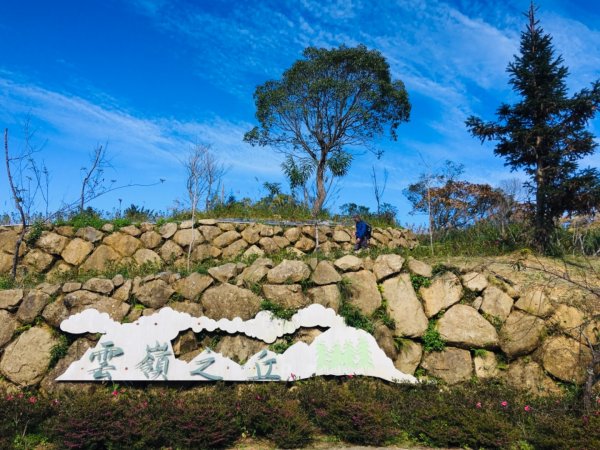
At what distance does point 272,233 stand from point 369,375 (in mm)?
5549

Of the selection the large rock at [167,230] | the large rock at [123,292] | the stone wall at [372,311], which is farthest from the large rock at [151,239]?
the large rock at [123,292]

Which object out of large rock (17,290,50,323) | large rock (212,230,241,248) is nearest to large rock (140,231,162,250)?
large rock (212,230,241,248)

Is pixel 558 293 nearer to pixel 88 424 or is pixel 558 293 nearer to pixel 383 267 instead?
pixel 383 267

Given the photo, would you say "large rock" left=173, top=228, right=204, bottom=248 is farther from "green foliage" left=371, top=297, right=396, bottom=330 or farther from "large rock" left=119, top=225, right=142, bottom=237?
"green foliage" left=371, top=297, right=396, bottom=330

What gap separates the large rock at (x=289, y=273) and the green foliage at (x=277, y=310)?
464mm

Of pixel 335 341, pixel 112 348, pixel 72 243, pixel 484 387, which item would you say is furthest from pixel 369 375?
pixel 72 243

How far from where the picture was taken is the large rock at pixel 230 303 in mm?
7285

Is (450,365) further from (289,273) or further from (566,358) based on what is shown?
(289,273)

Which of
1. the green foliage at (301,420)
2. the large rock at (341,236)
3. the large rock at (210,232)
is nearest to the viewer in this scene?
the green foliage at (301,420)

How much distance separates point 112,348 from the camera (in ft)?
22.7

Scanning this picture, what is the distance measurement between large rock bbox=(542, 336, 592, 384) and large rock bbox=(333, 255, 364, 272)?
316cm

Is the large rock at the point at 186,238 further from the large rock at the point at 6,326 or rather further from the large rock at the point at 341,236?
the large rock at the point at 6,326

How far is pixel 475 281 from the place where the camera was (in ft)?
25.9

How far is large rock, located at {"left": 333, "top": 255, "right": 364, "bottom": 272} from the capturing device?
316 inches
